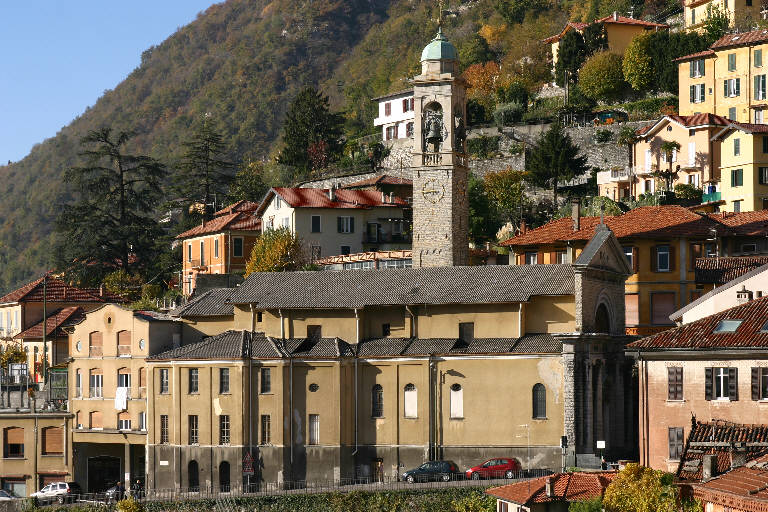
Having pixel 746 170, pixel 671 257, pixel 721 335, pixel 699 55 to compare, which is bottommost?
pixel 721 335

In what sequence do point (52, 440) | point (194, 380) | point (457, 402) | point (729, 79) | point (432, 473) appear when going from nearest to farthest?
point (432, 473)
point (457, 402)
point (194, 380)
point (52, 440)
point (729, 79)

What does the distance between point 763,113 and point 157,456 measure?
5283cm

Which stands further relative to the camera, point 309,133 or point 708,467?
point 309,133

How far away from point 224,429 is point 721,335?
23357 mm

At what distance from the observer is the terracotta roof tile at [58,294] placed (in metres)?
103

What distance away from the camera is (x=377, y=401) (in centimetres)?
7031

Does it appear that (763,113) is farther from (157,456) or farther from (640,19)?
(157,456)

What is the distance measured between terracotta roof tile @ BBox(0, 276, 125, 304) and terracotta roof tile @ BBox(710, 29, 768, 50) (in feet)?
145

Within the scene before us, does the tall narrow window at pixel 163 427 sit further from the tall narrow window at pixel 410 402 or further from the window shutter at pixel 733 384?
the window shutter at pixel 733 384

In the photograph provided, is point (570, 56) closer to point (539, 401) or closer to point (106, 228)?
point (106, 228)

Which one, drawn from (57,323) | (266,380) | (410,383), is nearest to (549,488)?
(410,383)

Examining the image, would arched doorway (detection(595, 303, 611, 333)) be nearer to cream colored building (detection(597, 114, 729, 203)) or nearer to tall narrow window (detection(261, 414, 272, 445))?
tall narrow window (detection(261, 414, 272, 445))

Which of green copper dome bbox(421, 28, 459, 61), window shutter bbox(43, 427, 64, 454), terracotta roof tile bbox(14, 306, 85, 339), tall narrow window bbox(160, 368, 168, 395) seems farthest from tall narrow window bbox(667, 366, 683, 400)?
terracotta roof tile bbox(14, 306, 85, 339)

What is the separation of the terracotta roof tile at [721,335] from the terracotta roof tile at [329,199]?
4504 cm
